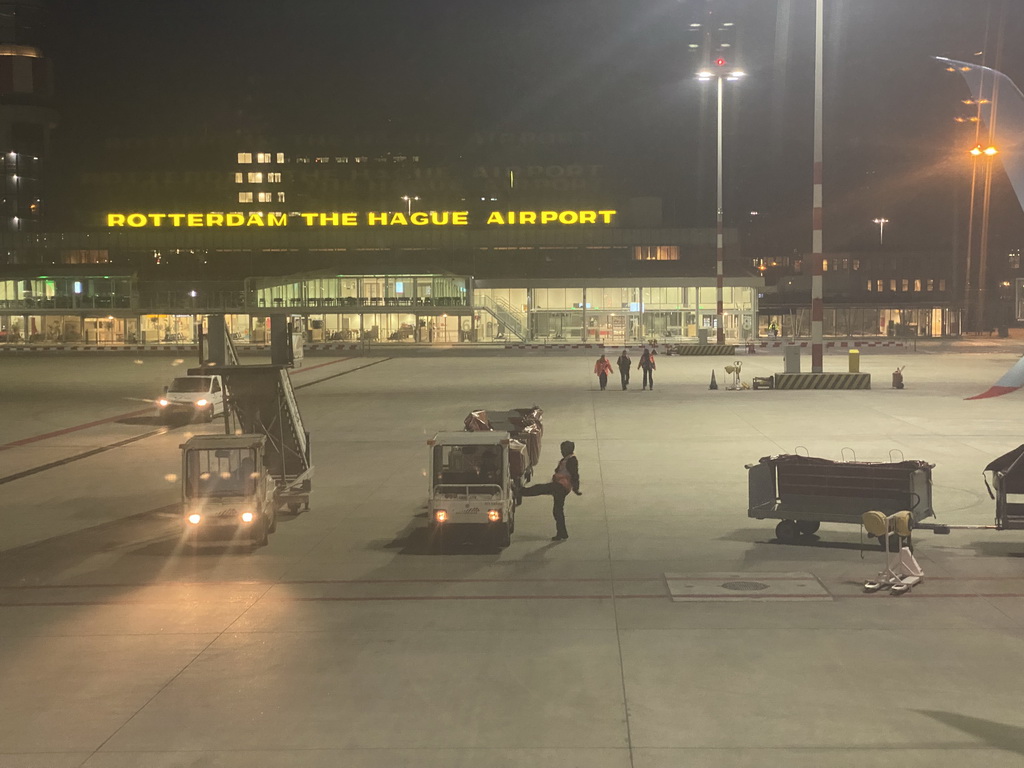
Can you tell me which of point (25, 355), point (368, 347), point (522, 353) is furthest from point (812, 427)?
point (25, 355)

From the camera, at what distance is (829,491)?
17984 millimetres

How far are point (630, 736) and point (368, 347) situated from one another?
85422 mm

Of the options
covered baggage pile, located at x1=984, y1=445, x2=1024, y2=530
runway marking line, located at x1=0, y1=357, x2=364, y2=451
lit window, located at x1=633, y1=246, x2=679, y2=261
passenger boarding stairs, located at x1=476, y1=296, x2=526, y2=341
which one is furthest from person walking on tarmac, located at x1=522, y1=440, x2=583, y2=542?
lit window, located at x1=633, y1=246, x2=679, y2=261

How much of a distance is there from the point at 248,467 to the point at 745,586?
343 inches

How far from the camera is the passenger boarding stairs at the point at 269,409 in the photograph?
2100 centimetres

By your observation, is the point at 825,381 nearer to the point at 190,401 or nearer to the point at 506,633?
the point at 190,401

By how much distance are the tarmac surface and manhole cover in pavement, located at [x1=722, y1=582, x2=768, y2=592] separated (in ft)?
0.25

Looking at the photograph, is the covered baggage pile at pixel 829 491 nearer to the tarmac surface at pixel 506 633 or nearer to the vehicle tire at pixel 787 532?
the vehicle tire at pixel 787 532

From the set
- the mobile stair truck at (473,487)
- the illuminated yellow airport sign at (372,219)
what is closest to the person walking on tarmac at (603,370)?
the mobile stair truck at (473,487)

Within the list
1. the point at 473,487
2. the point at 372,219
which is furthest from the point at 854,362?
the point at 372,219

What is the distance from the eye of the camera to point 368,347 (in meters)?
93.6

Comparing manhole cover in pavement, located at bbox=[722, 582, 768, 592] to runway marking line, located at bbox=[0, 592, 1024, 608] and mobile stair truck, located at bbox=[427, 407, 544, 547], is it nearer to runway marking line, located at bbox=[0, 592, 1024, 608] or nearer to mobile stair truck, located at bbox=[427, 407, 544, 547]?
runway marking line, located at bbox=[0, 592, 1024, 608]

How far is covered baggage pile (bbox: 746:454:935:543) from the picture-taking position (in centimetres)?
1752

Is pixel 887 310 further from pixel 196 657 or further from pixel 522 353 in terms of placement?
pixel 196 657
